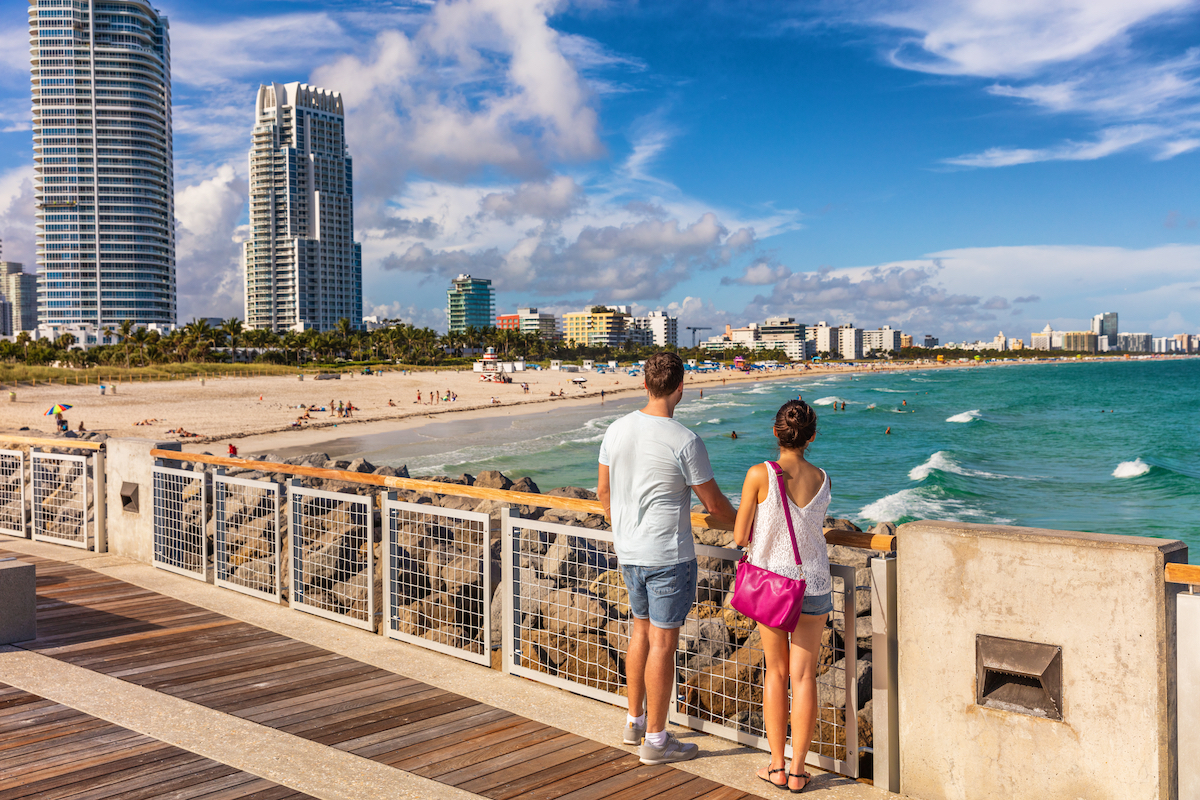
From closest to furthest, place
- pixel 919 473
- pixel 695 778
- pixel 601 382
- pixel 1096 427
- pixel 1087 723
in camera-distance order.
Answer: pixel 1087 723 → pixel 695 778 → pixel 919 473 → pixel 1096 427 → pixel 601 382

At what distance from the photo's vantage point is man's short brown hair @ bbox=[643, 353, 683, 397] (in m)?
3.62

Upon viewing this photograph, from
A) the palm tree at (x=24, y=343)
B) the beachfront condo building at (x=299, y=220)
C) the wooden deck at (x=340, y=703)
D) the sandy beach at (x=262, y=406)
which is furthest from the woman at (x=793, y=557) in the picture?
the beachfront condo building at (x=299, y=220)

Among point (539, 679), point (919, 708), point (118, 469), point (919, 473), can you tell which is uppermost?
point (118, 469)

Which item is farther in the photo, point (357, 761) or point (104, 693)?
point (104, 693)

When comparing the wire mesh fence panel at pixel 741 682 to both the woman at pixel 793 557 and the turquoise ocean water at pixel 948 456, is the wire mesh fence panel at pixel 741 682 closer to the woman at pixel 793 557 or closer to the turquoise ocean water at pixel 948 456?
the woman at pixel 793 557

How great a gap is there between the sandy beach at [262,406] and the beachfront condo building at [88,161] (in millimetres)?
73588

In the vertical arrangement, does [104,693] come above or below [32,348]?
below

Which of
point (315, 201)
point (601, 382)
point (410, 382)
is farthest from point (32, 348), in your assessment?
point (315, 201)

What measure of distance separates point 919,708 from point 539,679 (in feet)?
7.58

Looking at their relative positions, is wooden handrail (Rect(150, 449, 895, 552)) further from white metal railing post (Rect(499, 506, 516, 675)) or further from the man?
the man

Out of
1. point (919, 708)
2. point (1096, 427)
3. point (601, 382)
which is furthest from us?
point (601, 382)

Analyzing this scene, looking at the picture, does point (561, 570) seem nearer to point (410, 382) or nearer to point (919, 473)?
point (919, 473)

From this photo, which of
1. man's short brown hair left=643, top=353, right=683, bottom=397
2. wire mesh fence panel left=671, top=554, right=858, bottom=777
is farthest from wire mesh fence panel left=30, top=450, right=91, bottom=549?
man's short brown hair left=643, top=353, right=683, bottom=397

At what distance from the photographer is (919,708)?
3291 millimetres
